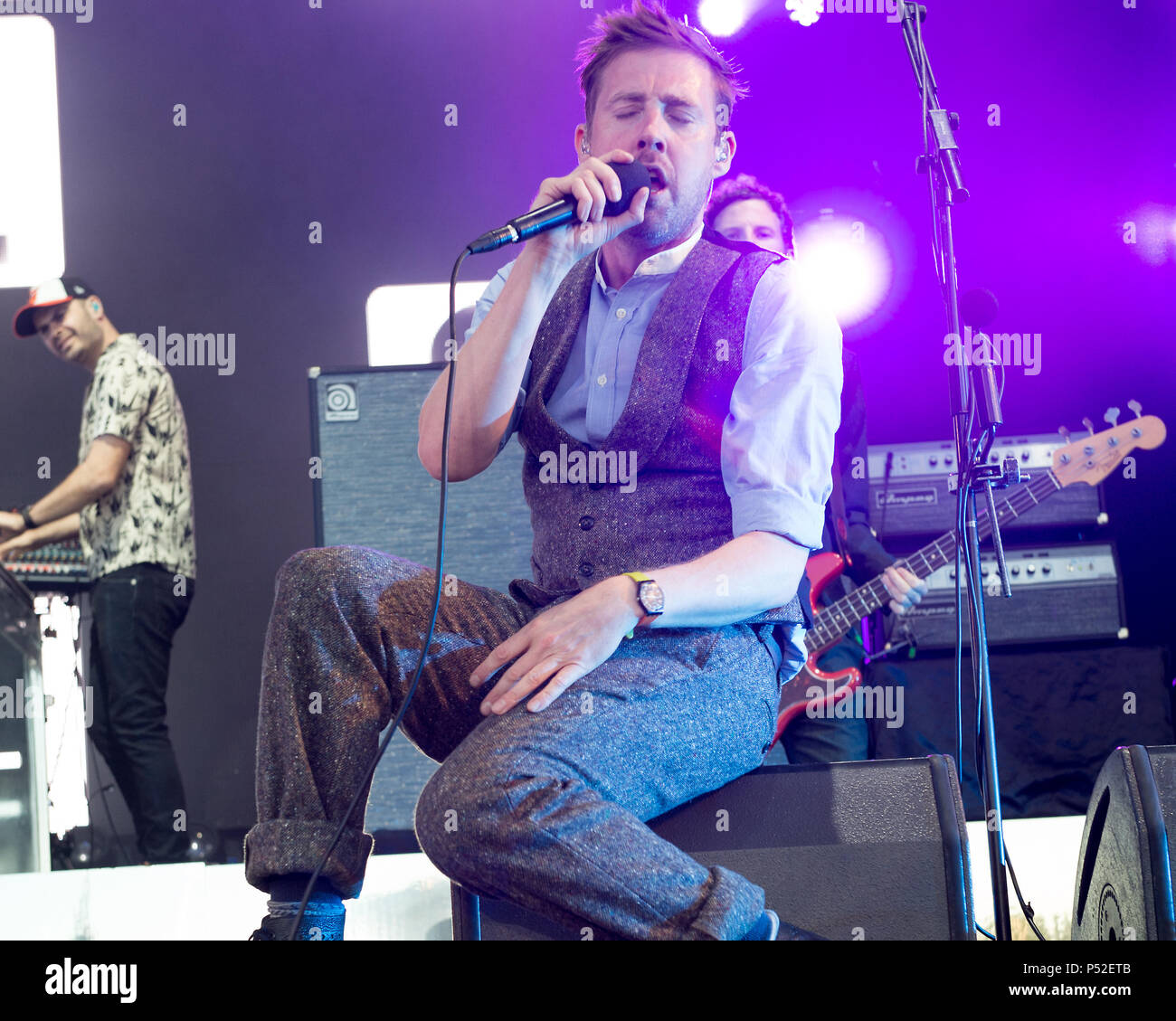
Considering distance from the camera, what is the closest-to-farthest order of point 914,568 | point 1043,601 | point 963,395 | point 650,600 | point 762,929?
point 762,929
point 650,600
point 963,395
point 914,568
point 1043,601

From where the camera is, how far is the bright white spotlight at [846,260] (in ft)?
12.5

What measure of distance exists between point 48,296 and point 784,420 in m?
3.04

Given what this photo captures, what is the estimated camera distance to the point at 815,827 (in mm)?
1289

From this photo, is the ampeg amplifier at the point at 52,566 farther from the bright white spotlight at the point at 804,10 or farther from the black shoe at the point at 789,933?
the black shoe at the point at 789,933

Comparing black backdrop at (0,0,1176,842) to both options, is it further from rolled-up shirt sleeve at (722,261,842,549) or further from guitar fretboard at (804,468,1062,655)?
rolled-up shirt sleeve at (722,261,842,549)

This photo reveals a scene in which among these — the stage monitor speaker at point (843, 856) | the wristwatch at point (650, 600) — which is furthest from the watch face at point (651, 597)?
the stage monitor speaker at point (843, 856)

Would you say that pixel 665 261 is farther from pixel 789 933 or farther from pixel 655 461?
pixel 789 933

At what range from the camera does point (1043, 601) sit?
354 cm

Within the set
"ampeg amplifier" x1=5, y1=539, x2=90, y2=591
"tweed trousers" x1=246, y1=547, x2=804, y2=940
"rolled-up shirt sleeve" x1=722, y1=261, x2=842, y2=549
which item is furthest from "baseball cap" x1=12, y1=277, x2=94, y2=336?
"rolled-up shirt sleeve" x1=722, y1=261, x2=842, y2=549

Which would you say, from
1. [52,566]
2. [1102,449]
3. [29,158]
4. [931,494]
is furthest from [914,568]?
[29,158]

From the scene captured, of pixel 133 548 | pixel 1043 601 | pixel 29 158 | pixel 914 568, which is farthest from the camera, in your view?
Result: pixel 29 158

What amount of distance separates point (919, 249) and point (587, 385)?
268cm

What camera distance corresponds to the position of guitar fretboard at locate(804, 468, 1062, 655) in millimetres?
2908
